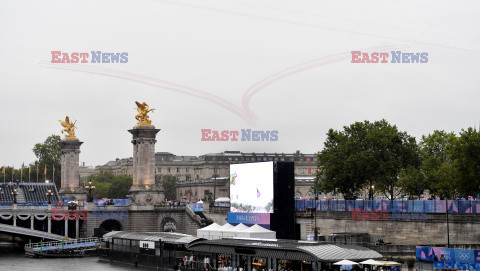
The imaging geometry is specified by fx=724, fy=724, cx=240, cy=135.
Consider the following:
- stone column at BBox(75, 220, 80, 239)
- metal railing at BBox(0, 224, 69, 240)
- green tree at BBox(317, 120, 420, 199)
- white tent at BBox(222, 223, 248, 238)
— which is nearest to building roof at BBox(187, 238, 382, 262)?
white tent at BBox(222, 223, 248, 238)

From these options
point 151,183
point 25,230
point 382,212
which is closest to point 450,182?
point 382,212

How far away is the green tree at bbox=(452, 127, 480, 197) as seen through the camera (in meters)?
82.9

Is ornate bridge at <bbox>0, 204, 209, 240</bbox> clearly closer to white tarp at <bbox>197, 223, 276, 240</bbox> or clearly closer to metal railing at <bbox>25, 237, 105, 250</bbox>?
metal railing at <bbox>25, 237, 105, 250</bbox>

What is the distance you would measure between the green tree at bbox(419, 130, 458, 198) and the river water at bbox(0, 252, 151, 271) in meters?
41.3

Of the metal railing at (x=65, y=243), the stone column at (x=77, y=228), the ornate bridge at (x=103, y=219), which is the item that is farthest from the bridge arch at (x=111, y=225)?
the metal railing at (x=65, y=243)

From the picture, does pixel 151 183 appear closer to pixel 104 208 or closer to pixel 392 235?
pixel 104 208

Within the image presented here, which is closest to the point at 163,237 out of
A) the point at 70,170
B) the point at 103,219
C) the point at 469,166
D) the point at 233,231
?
the point at 233,231

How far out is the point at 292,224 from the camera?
85.4 m

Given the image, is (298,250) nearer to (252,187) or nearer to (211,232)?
(211,232)

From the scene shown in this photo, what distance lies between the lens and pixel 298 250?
191ft

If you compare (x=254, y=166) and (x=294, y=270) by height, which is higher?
(x=254, y=166)

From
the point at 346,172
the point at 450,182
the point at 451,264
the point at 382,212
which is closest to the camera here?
the point at 451,264

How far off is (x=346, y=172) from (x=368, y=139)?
6.19 metres

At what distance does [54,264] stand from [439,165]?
2293 inches
